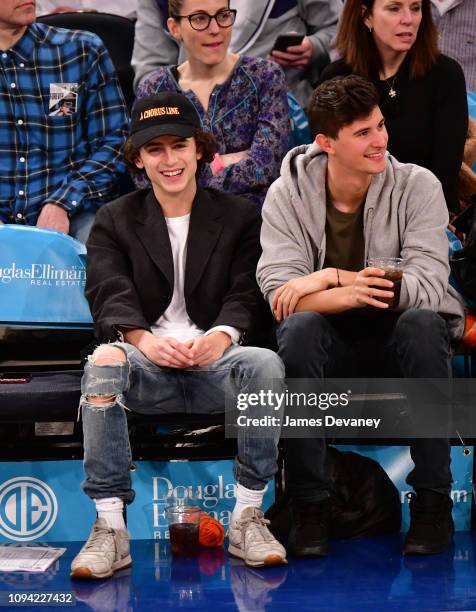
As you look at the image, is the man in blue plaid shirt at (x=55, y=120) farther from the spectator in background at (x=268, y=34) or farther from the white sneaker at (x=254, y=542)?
→ the white sneaker at (x=254, y=542)

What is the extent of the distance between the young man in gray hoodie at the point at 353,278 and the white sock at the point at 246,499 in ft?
0.35

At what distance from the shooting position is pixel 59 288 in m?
3.81

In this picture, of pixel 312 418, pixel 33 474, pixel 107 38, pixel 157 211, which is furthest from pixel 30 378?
pixel 107 38

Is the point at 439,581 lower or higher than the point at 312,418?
lower

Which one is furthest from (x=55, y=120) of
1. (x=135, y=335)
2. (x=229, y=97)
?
(x=135, y=335)

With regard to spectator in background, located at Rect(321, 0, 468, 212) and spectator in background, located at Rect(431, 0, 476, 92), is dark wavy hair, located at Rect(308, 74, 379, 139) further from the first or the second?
spectator in background, located at Rect(431, 0, 476, 92)

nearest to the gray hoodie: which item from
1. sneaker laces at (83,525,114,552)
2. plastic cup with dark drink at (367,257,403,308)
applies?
plastic cup with dark drink at (367,257,403,308)

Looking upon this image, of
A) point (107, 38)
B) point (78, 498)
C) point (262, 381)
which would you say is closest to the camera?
point (262, 381)

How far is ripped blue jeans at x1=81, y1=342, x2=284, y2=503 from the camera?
3.23 meters

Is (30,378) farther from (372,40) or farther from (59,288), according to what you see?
(372,40)

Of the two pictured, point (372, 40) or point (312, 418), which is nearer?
point (312, 418)

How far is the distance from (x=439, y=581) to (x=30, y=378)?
145 centimetres

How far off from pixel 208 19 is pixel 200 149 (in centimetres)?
67

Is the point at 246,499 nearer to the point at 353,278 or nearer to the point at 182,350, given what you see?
the point at 182,350
